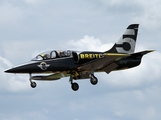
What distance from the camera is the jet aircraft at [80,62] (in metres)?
45.4

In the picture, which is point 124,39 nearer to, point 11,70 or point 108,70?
point 108,70

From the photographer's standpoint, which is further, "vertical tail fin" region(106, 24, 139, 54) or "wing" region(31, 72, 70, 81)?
"wing" region(31, 72, 70, 81)

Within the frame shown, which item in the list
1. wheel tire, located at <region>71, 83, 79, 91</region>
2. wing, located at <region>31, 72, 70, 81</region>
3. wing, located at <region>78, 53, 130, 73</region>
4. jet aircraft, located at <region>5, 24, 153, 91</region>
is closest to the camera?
wing, located at <region>78, 53, 130, 73</region>

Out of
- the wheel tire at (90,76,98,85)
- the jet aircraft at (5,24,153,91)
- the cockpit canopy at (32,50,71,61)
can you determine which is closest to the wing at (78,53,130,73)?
the jet aircraft at (5,24,153,91)

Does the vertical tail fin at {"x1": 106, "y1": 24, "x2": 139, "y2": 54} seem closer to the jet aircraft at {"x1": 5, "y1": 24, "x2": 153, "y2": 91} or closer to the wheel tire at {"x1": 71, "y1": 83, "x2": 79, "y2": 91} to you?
the jet aircraft at {"x1": 5, "y1": 24, "x2": 153, "y2": 91}

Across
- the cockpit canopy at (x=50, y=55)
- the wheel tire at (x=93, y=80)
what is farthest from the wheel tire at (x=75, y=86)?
the cockpit canopy at (x=50, y=55)

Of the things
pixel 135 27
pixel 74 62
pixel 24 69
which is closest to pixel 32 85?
pixel 24 69

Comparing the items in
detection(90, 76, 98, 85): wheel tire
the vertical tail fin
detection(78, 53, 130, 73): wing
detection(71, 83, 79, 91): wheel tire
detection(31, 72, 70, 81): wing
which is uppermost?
the vertical tail fin

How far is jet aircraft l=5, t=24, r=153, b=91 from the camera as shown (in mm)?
45438

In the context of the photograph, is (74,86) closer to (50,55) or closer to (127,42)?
(50,55)

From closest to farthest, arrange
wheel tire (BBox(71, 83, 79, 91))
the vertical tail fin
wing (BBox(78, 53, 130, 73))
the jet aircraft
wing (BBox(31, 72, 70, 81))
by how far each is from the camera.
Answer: wing (BBox(78, 53, 130, 73))
the jet aircraft
the vertical tail fin
wheel tire (BBox(71, 83, 79, 91))
wing (BBox(31, 72, 70, 81))

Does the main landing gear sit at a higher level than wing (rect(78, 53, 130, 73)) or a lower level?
lower

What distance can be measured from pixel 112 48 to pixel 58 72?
19.5ft

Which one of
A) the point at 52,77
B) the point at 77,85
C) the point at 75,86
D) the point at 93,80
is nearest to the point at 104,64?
the point at 93,80
